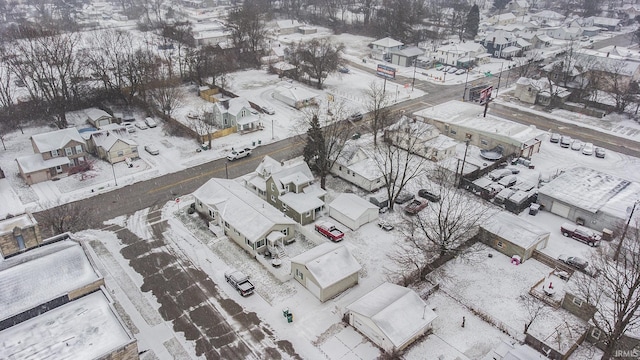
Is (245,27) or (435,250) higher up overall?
(245,27)

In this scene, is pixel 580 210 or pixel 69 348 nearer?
pixel 69 348

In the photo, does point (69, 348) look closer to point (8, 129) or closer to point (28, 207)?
point (28, 207)

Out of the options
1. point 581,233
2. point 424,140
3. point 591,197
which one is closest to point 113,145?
point 424,140

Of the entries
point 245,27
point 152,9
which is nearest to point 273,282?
point 245,27

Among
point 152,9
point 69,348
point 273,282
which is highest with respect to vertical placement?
point 152,9

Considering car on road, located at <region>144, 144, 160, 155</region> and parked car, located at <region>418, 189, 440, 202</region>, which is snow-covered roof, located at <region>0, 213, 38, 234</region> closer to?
car on road, located at <region>144, 144, 160, 155</region>

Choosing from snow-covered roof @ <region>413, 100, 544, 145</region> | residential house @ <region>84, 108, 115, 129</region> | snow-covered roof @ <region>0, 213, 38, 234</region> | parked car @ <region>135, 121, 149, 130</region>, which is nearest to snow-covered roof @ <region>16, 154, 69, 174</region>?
residential house @ <region>84, 108, 115, 129</region>
